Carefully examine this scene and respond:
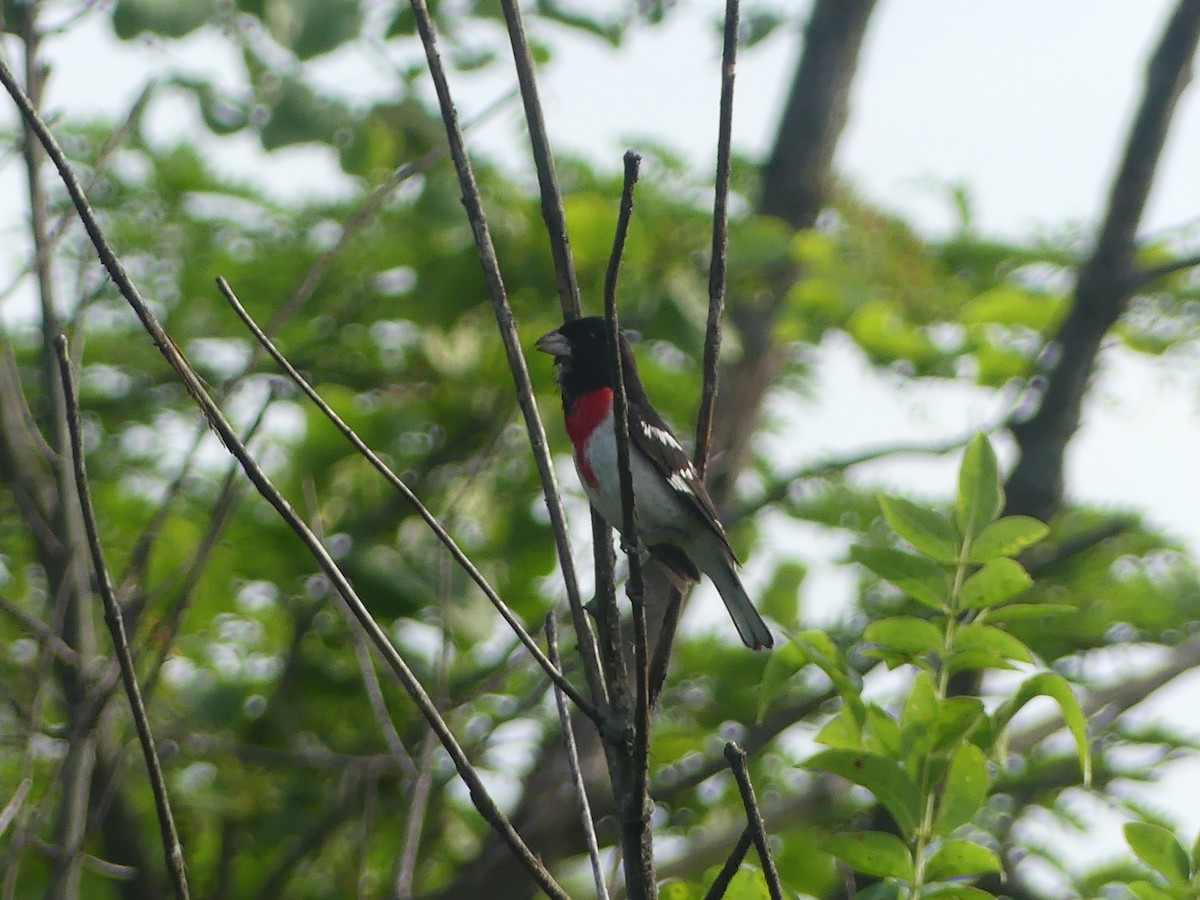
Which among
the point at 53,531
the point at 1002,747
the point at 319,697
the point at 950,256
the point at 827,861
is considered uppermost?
the point at 950,256

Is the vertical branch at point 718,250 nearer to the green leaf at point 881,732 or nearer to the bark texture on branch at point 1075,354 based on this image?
the green leaf at point 881,732

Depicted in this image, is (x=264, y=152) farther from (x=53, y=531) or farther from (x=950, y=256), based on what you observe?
(x=950, y=256)

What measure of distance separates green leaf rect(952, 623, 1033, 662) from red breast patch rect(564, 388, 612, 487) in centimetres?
184

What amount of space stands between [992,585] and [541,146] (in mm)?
768

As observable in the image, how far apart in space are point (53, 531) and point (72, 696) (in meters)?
0.59

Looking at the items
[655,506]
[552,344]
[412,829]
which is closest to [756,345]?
[655,506]

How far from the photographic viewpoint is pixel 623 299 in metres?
A: 4.57

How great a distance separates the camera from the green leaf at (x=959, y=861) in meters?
1.62

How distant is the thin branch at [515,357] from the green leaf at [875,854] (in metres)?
0.32

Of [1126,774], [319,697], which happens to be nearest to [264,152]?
[319,697]

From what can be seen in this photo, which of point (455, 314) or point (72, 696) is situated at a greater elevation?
point (455, 314)

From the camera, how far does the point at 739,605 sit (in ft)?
12.4

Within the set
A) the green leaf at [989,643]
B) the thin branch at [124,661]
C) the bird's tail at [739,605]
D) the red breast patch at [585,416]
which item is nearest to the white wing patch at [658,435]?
the red breast patch at [585,416]

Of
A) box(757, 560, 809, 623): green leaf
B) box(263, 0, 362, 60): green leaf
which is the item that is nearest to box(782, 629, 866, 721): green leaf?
box(263, 0, 362, 60): green leaf
